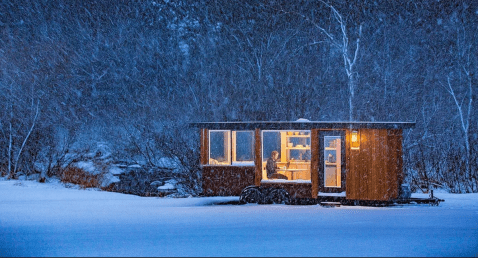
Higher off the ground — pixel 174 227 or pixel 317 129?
pixel 317 129

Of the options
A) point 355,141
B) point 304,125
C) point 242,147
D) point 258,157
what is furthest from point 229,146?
point 355,141

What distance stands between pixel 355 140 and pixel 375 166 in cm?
94

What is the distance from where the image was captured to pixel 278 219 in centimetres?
1093

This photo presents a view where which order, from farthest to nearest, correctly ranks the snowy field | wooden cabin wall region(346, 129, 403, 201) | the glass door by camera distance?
the glass door < wooden cabin wall region(346, 129, 403, 201) < the snowy field

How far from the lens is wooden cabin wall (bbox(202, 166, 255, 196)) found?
46.0 ft

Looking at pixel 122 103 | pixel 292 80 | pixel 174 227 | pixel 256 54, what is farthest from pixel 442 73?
pixel 174 227

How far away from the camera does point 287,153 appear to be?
14.4 m

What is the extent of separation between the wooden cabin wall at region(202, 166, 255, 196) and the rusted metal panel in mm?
121

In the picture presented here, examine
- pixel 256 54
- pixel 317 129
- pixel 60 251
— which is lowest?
pixel 60 251

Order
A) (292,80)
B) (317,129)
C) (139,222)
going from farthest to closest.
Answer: (292,80)
(317,129)
(139,222)

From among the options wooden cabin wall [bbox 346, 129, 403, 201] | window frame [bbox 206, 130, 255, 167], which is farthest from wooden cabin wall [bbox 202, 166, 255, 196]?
wooden cabin wall [bbox 346, 129, 403, 201]

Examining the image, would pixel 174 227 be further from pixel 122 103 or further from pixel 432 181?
pixel 122 103

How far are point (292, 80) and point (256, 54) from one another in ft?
9.32

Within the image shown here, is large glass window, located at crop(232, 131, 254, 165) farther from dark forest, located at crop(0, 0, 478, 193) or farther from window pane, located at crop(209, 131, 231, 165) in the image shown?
dark forest, located at crop(0, 0, 478, 193)
